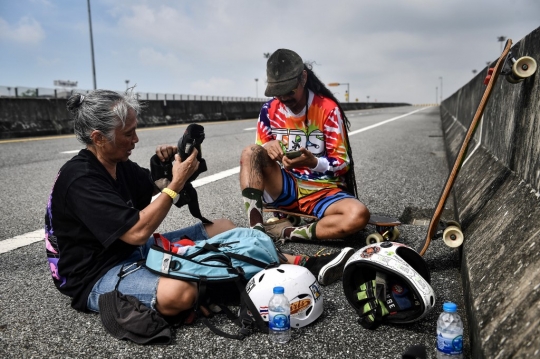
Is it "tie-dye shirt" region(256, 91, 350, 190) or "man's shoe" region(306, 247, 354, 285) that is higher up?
"tie-dye shirt" region(256, 91, 350, 190)

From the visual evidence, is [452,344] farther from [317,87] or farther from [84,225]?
[317,87]

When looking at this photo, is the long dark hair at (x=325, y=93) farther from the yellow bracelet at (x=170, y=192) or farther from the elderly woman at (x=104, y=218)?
the yellow bracelet at (x=170, y=192)

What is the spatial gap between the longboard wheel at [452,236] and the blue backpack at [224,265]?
1.06m

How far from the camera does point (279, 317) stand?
8.74ft

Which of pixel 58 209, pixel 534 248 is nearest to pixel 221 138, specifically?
pixel 58 209

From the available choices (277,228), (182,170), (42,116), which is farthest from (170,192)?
(42,116)

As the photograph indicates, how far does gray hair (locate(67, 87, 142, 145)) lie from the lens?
3141 mm

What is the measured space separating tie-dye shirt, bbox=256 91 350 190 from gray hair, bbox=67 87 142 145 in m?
1.85

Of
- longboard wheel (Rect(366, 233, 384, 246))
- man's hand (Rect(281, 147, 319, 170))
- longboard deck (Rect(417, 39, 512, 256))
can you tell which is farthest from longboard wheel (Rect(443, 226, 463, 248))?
man's hand (Rect(281, 147, 319, 170))

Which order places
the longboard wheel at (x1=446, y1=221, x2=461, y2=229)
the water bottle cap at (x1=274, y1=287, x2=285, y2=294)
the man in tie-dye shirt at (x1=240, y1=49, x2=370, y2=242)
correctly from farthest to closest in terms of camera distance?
the man in tie-dye shirt at (x1=240, y1=49, x2=370, y2=242) → the longboard wheel at (x1=446, y1=221, x2=461, y2=229) → the water bottle cap at (x1=274, y1=287, x2=285, y2=294)

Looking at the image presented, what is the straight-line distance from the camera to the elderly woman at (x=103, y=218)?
9.58ft

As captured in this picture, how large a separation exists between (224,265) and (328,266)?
2.44 feet

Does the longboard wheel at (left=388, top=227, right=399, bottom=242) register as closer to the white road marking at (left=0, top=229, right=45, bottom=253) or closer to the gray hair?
the gray hair

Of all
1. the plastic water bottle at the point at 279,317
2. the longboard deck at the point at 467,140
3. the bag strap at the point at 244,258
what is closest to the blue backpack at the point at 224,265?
the bag strap at the point at 244,258
